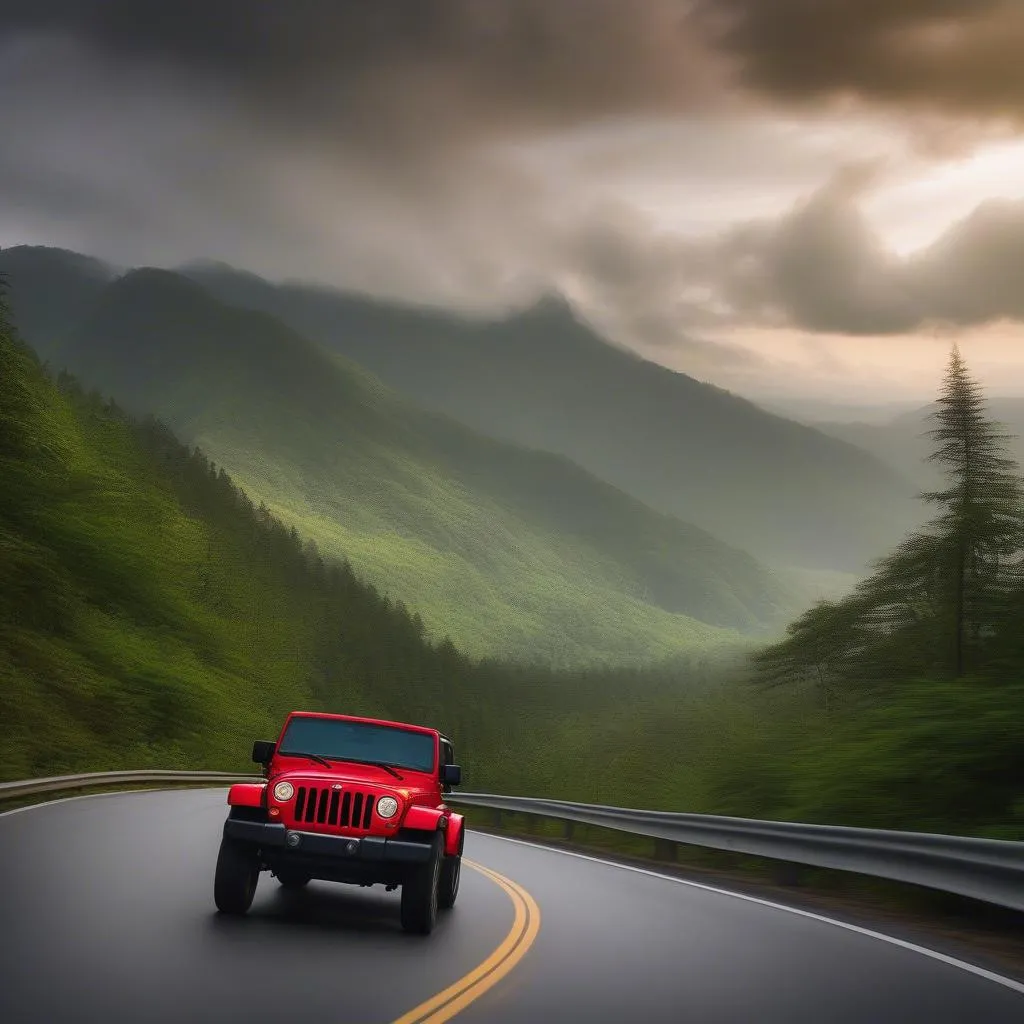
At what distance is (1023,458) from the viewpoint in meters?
31.0

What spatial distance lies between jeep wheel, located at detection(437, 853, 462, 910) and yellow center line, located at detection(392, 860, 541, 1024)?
606mm

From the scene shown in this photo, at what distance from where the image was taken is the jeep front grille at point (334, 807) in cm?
992

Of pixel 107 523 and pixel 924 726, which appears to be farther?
pixel 107 523

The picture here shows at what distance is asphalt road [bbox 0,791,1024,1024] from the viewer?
7.07m

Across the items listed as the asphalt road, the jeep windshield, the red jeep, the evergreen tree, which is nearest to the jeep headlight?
the red jeep

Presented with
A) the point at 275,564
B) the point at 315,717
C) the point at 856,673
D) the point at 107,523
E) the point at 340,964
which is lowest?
the point at 340,964

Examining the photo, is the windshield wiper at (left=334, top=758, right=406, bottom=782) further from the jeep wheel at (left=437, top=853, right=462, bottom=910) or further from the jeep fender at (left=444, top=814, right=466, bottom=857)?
the jeep wheel at (left=437, top=853, right=462, bottom=910)

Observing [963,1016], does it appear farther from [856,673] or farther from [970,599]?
[856,673]

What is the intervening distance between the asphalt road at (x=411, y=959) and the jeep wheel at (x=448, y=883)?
19cm

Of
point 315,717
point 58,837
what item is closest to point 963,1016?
point 315,717

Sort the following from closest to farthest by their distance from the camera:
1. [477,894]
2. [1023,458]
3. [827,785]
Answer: [477,894], [827,785], [1023,458]

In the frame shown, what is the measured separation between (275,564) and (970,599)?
124 metres

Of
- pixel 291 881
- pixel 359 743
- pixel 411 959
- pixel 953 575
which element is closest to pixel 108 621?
pixel 953 575

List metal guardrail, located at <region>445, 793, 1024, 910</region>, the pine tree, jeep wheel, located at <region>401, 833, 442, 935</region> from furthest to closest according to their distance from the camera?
the pine tree < metal guardrail, located at <region>445, 793, 1024, 910</region> < jeep wheel, located at <region>401, 833, 442, 935</region>
